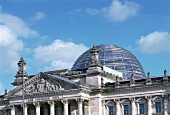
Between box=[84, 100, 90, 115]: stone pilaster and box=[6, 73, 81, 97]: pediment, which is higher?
box=[6, 73, 81, 97]: pediment

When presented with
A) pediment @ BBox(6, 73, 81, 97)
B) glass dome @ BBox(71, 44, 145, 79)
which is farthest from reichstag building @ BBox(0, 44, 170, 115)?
glass dome @ BBox(71, 44, 145, 79)

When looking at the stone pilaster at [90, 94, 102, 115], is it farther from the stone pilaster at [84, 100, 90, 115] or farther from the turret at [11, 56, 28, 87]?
the turret at [11, 56, 28, 87]

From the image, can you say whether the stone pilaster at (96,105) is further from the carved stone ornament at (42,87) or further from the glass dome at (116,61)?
the glass dome at (116,61)

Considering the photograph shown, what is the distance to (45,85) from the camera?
9988 centimetres

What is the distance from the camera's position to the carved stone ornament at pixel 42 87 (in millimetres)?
98375

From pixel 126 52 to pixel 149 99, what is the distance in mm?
31860

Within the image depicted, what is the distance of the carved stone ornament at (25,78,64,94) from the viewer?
98.4 m

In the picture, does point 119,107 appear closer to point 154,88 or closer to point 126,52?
point 154,88

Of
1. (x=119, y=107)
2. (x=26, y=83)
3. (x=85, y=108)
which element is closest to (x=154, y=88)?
→ (x=119, y=107)

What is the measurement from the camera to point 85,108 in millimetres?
97562

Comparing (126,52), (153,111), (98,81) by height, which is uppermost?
(126,52)

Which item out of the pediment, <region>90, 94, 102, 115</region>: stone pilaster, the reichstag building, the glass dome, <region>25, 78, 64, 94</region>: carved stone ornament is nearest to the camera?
the reichstag building

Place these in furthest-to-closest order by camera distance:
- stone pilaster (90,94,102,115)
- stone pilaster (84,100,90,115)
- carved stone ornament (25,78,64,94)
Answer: carved stone ornament (25,78,64,94), stone pilaster (84,100,90,115), stone pilaster (90,94,102,115)

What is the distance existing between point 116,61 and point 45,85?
24538 millimetres
